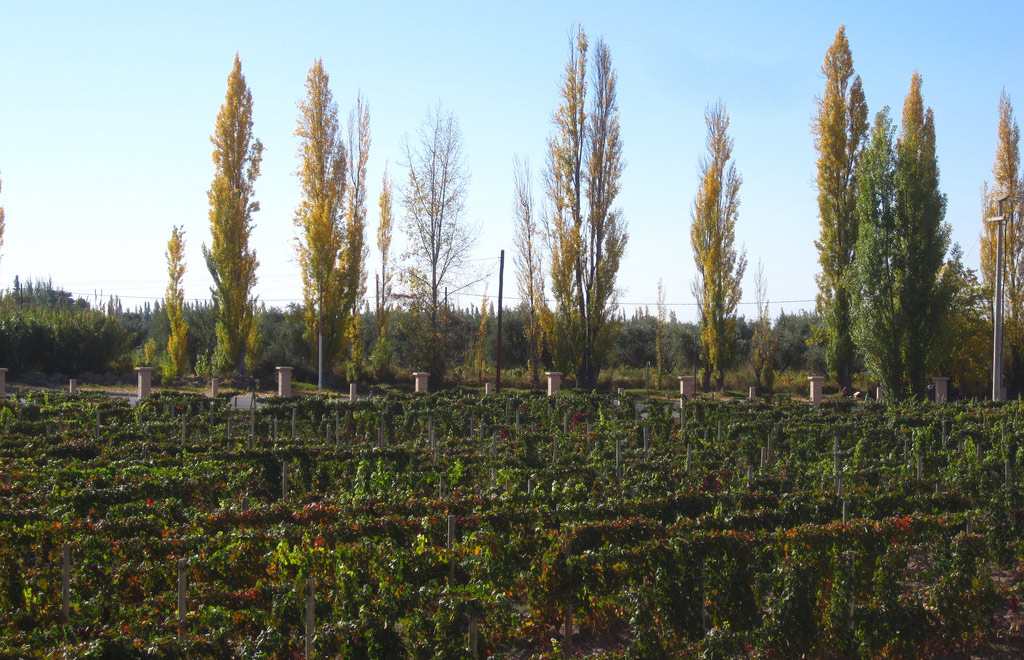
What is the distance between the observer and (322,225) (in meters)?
31.1

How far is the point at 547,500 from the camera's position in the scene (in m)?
9.20

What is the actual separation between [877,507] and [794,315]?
41.5 m

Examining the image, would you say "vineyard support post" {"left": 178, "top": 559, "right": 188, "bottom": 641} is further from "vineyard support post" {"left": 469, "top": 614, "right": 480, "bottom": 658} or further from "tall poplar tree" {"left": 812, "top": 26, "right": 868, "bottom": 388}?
"tall poplar tree" {"left": 812, "top": 26, "right": 868, "bottom": 388}

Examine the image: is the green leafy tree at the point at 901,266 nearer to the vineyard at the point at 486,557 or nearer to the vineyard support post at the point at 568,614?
the vineyard at the point at 486,557

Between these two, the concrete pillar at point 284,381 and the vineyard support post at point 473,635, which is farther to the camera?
the concrete pillar at point 284,381

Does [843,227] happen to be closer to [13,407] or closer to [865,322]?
[865,322]

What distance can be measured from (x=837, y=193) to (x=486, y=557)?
2858 centimetres

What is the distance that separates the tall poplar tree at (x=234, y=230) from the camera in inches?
1264

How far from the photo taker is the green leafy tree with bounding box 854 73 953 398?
25203mm

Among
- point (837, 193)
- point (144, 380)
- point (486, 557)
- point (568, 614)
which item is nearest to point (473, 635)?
point (486, 557)

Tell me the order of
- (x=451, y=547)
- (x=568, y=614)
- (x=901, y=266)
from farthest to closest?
(x=901, y=266) < (x=451, y=547) < (x=568, y=614)

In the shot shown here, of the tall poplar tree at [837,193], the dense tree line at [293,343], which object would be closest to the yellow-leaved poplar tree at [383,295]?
the dense tree line at [293,343]

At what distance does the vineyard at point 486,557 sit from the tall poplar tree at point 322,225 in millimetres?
19393

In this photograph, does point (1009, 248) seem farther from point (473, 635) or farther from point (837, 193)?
point (473, 635)
